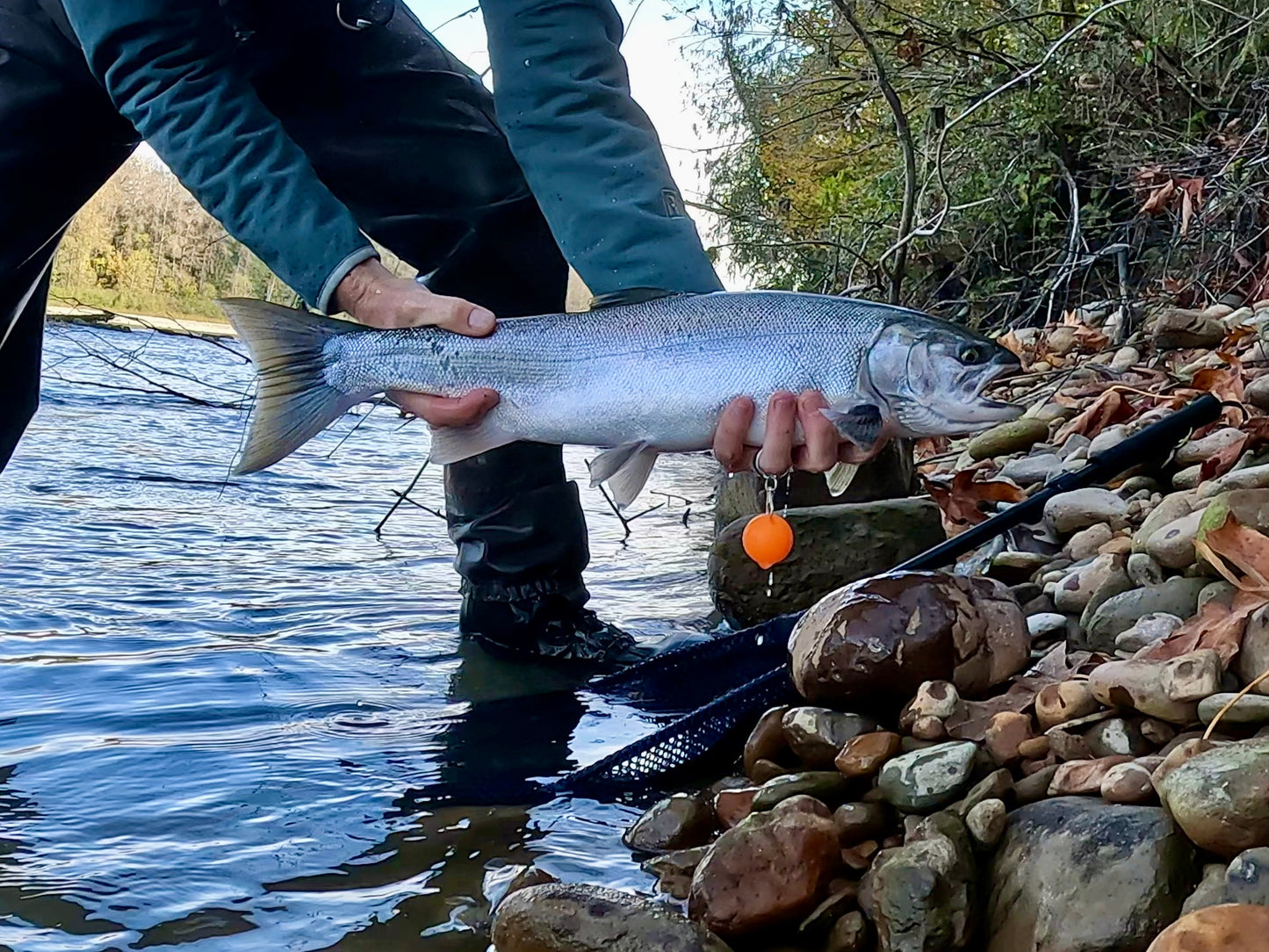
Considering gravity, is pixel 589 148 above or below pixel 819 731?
above

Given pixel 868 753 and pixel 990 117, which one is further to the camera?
pixel 990 117

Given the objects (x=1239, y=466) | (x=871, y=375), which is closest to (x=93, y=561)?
(x=871, y=375)

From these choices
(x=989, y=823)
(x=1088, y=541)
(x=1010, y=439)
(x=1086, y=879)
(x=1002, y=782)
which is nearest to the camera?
(x=1086, y=879)

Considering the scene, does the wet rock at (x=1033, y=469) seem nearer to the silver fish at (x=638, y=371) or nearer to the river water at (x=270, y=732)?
the river water at (x=270, y=732)

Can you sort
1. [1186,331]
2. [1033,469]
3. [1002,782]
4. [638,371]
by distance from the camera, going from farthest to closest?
[1186,331] < [1033,469] < [638,371] < [1002,782]

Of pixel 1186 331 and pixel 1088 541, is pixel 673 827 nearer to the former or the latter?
pixel 1088 541

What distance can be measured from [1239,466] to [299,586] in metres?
3.49

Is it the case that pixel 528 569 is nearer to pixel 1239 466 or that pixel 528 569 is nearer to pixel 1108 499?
pixel 1108 499

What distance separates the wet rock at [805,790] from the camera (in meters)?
2.62

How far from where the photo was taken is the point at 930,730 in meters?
2.65

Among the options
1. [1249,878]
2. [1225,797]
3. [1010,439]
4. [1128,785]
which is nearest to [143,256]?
[1010,439]

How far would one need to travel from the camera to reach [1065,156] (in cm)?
1019

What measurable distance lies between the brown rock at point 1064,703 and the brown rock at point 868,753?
29 cm

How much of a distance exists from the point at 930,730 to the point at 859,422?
29.7 inches
